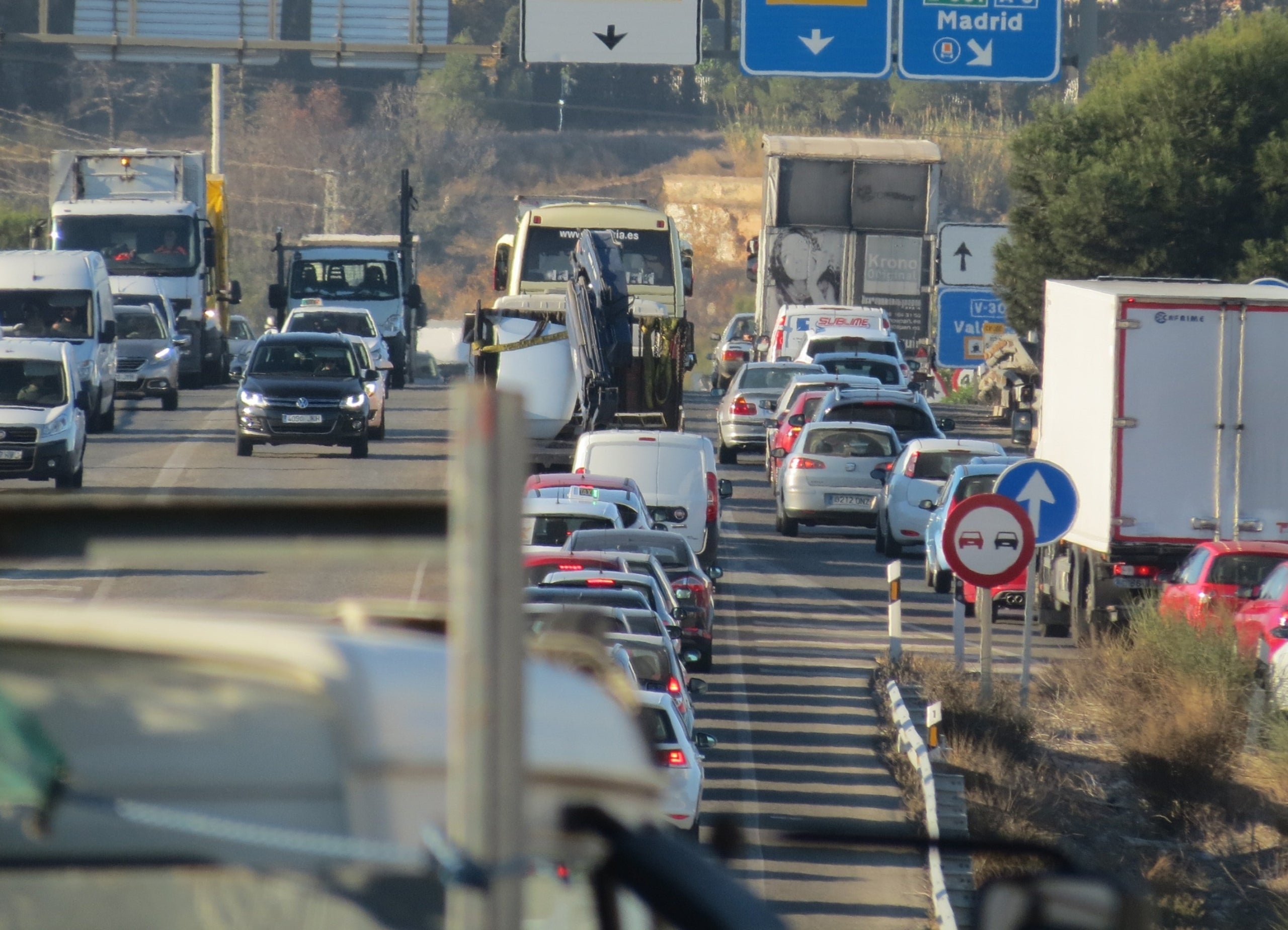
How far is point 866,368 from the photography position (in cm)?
3928

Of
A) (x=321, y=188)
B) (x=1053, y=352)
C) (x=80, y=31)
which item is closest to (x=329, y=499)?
(x=1053, y=352)

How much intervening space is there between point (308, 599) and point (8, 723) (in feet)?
1.53

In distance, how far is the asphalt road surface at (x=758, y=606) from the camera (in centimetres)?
217

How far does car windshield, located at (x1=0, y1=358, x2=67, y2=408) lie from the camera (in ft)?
89.3

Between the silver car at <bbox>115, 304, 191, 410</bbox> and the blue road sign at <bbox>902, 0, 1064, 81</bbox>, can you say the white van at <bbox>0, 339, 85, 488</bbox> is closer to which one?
the silver car at <bbox>115, 304, 191, 410</bbox>

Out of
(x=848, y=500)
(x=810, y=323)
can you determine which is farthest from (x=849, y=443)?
(x=810, y=323)

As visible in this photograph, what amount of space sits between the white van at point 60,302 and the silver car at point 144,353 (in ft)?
16.0

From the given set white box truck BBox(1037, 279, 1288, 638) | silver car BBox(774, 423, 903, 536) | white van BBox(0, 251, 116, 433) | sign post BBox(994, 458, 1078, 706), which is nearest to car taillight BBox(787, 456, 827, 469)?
silver car BBox(774, 423, 903, 536)

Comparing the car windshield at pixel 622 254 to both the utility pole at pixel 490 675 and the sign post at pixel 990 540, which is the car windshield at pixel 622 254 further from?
the utility pole at pixel 490 675

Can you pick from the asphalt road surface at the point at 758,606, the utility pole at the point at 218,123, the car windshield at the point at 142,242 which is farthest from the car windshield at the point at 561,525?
the utility pole at the point at 218,123

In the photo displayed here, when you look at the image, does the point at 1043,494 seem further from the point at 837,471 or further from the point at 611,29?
the point at 611,29

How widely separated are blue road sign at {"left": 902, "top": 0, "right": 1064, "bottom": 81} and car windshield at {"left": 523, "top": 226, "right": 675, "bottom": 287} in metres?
3.90

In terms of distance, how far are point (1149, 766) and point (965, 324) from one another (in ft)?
81.4

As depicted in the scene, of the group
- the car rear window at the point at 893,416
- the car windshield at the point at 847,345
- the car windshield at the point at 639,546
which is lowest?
the car windshield at the point at 639,546
